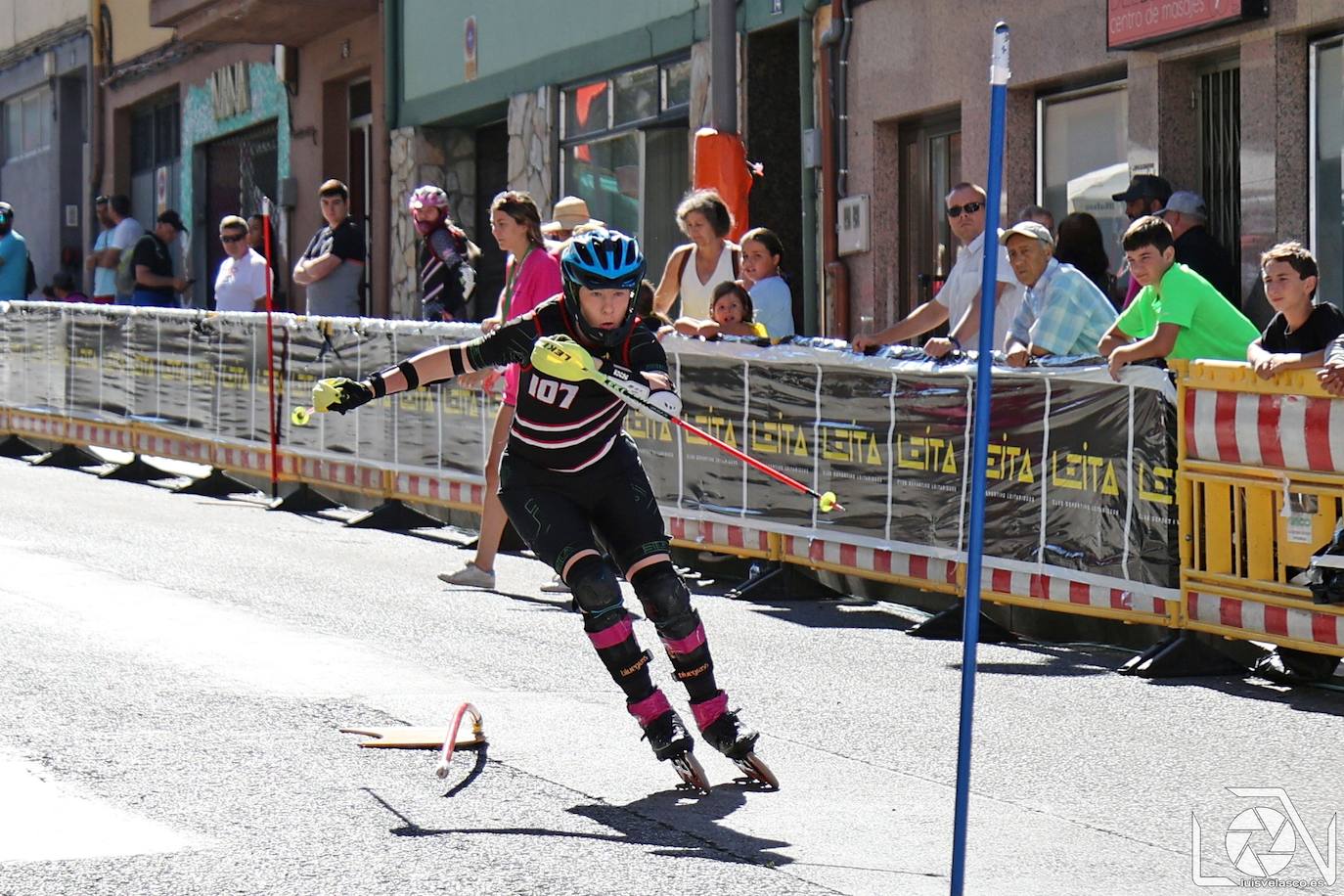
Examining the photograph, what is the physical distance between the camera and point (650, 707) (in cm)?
687

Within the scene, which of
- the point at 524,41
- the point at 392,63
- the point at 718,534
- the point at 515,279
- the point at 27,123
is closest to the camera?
the point at 515,279

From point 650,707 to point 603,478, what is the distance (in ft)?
2.58

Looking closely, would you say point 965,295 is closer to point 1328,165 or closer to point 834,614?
point 834,614

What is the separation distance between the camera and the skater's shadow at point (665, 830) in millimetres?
5984

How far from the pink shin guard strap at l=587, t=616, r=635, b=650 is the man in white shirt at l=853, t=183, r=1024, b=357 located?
14.5 ft

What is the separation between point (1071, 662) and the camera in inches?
374

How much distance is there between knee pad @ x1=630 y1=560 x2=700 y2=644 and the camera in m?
6.98

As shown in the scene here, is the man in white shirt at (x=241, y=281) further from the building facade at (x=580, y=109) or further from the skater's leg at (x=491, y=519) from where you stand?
the skater's leg at (x=491, y=519)

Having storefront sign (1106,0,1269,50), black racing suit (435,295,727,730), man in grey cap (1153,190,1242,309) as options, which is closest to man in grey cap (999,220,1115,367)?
man in grey cap (1153,190,1242,309)

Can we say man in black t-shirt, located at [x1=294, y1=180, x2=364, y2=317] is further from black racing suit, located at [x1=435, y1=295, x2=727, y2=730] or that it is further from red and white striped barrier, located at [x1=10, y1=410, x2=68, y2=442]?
black racing suit, located at [x1=435, y1=295, x2=727, y2=730]

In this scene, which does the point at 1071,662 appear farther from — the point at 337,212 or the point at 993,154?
the point at 337,212

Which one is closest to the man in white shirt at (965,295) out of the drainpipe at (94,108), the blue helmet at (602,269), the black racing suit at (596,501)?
the black racing suit at (596,501)

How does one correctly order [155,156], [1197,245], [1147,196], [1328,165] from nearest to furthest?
[1197,245]
[1147,196]
[1328,165]
[155,156]

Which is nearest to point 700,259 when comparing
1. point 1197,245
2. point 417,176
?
point 1197,245
